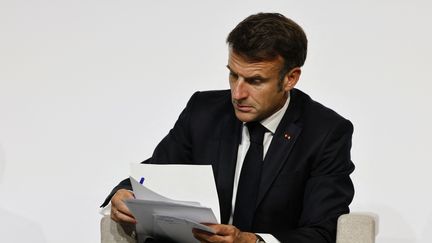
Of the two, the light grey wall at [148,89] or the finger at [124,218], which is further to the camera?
the light grey wall at [148,89]

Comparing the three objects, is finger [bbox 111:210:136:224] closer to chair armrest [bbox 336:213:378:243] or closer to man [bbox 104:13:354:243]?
man [bbox 104:13:354:243]

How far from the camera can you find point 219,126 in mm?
2629

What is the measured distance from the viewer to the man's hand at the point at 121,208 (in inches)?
94.4

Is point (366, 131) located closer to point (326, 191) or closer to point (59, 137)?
point (326, 191)

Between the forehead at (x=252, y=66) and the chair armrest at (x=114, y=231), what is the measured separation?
52 cm

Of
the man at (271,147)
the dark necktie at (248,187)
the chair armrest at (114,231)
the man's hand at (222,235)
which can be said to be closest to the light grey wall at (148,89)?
the man at (271,147)

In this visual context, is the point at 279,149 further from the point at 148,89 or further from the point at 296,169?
the point at 148,89

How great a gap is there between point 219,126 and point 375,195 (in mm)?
814

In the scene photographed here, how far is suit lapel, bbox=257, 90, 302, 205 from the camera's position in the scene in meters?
2.52

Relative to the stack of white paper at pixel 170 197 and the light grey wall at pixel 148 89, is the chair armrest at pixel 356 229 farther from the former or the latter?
the light grey wall at pixel 148 89

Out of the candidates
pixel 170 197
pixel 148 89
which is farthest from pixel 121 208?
pixel 148 89

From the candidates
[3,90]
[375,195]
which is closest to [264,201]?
[375,195]

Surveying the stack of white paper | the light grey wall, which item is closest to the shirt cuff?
the stack of white paper

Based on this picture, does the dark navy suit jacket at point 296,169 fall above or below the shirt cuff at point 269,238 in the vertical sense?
above
